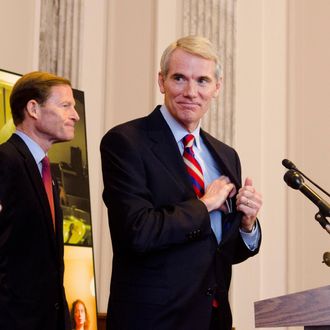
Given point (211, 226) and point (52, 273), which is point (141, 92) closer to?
point (52, 273)

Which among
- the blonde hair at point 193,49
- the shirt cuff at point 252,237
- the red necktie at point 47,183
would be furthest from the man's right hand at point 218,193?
the red necktie at point 47,183

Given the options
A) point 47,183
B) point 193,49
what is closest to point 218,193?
point 193,49

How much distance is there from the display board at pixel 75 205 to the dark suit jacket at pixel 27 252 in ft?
3.95

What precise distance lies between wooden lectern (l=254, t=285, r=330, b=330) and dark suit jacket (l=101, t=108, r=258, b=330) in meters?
0.38

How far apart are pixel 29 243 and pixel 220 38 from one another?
3.29 m

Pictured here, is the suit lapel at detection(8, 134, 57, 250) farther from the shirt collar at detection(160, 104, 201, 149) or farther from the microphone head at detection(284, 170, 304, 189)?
the microphone head at detection(284, 170, 304, 189)

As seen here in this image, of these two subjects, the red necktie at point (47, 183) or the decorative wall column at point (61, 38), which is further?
the decorative wall column at point (61, 38)

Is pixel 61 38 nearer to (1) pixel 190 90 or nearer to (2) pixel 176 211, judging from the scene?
(1) pixel 190 90

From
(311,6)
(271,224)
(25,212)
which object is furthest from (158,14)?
(25,212)

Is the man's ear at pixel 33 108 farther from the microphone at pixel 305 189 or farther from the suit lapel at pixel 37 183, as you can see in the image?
the microphone at pixel 305 189

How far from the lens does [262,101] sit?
641cm

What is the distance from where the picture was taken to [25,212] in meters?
3.42

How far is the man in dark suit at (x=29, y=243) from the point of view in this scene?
327cm

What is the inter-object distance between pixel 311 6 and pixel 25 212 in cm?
389
